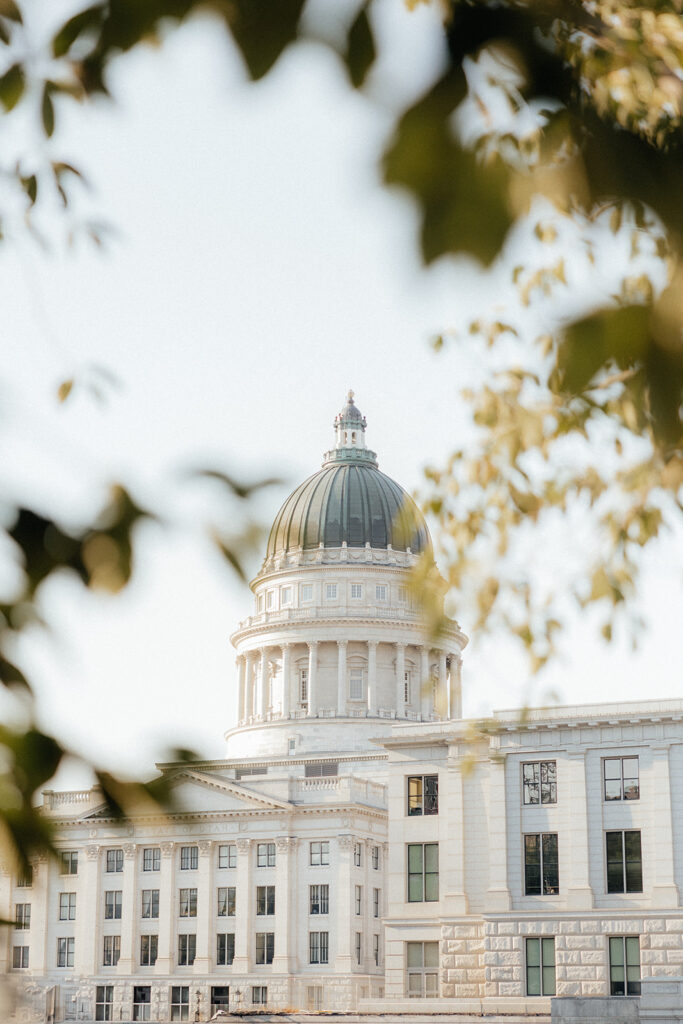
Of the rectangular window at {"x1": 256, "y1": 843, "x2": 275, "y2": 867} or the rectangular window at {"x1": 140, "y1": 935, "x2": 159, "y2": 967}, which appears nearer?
the rectangular window at {"x1": 256, "y1": 843, "x2": 275, "y2": 867}

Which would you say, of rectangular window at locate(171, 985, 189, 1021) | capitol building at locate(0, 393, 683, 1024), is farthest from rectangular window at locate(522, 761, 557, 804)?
rectangular window at locate(171, 985, 189, 1021)

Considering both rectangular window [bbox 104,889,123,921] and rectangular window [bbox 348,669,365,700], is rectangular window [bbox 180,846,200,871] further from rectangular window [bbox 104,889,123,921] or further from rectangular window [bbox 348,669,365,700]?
rectangular window [bbox 348,669,365,700]

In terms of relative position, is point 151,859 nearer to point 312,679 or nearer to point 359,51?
point 312,679

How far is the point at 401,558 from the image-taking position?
106 m

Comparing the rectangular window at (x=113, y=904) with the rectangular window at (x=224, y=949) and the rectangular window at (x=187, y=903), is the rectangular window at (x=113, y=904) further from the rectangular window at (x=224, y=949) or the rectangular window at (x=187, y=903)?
the rectangular window at (x=224, y=949)

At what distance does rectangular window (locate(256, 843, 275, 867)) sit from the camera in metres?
80.6

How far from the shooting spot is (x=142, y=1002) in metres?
80.1

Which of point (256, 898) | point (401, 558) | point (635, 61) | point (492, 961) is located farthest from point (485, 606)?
point (401, 558)

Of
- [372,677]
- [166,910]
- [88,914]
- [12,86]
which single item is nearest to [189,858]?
[166,910]

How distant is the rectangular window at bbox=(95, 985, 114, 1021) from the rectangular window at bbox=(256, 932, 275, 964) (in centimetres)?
921

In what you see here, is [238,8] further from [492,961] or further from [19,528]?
[492,961]

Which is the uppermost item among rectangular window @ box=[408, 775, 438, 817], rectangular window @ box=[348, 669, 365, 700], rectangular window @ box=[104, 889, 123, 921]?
rectangular window @ box=[348, 669, 365, 700]

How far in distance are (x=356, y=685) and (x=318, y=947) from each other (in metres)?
29.4

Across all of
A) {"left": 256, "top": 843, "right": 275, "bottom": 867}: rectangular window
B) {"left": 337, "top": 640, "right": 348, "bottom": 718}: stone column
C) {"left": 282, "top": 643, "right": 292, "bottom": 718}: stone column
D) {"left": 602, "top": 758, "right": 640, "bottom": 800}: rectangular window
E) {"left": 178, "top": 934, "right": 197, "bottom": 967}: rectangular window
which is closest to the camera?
{"left": 602, "top": 758, "right": 640, "bottom": 800}: rectangular window
